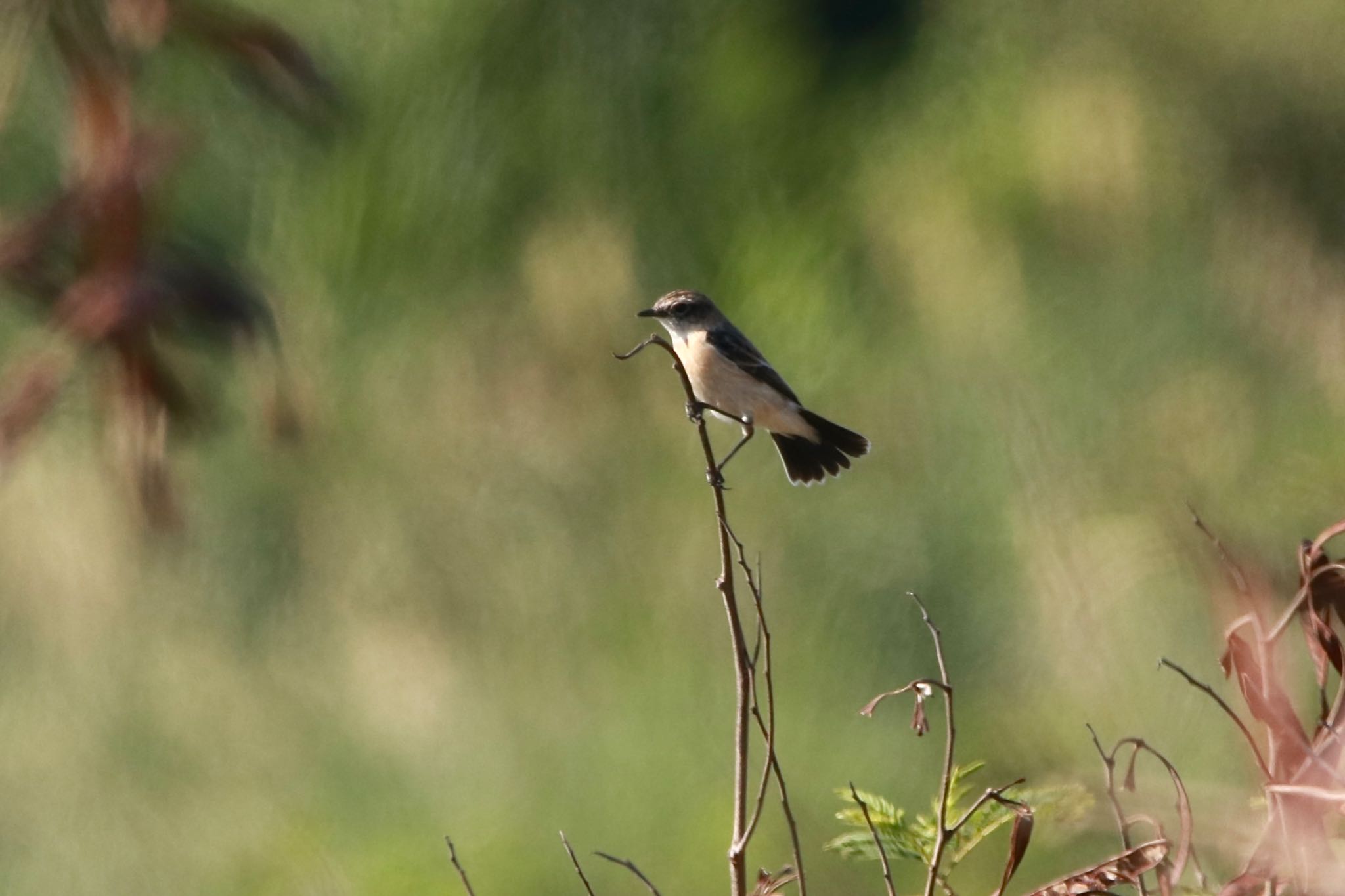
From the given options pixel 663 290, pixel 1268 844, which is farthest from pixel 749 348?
pixel 1268 844

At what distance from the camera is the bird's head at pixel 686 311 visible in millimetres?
4801

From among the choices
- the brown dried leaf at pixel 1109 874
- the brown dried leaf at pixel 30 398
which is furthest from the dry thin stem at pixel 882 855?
the brown dried leaf at pixel 30 398

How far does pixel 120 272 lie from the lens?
3.33 ft

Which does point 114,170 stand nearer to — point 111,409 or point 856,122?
point 111,409

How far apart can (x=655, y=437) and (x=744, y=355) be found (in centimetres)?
164

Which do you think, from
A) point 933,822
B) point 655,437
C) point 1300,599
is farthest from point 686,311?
point 1300,599

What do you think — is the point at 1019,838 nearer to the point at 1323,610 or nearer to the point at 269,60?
the point at 1323,610

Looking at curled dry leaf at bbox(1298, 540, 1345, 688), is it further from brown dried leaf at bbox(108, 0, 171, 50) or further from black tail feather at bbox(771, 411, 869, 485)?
black tail feather at bbox(771, 411, 869, 485)

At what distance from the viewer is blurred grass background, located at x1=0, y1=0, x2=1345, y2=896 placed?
5.56 m

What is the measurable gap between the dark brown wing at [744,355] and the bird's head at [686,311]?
0.18 feet

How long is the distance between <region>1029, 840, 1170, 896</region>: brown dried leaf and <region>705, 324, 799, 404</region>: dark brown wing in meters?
3.04

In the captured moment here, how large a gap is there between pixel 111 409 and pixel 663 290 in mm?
5296

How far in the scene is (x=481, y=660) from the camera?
6312 mm

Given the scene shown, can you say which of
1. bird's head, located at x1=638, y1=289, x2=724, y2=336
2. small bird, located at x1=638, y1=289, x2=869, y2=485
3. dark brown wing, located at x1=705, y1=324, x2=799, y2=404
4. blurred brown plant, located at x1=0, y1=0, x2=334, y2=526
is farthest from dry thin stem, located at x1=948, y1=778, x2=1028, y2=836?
bird's head, located at x1=638, y1=289, x2=724, y2=336
